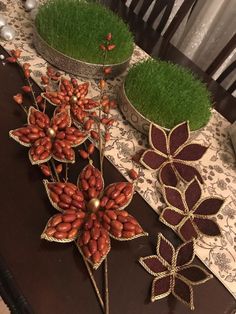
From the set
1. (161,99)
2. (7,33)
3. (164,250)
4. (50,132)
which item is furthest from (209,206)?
(7,33)

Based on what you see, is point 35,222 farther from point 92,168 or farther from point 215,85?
point 215,85

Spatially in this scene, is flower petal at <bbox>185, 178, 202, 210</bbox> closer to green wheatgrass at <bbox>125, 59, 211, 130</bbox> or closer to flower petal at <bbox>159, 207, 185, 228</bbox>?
flower petal at <bbox>159, 207, 185, 228</bbox>

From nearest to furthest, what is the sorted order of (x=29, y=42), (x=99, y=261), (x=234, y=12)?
1. (x=99, y=261)
2. (x=29, y=42)
3. (x=234, y=12)

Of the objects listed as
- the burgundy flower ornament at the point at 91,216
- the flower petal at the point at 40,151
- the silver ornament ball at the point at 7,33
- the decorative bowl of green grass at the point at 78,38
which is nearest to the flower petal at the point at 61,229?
the burgundy flower ornament at the point at 91,216

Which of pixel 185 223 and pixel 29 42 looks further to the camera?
pixel 29 42

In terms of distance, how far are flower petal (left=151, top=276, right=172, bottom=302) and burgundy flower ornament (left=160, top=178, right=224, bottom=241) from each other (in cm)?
9

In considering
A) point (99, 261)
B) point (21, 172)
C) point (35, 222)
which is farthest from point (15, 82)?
point (99, 261)

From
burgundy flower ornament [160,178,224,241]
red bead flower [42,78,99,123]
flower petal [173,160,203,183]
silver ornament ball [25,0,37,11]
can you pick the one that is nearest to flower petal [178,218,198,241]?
burgundy flower ornament [160,178,224,241]

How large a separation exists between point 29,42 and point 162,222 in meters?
0.58

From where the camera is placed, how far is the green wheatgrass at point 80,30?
82 centimetres

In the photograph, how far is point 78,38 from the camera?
814 millimetres

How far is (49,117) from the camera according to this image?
2.47 ft

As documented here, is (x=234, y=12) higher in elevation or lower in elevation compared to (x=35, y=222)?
higher

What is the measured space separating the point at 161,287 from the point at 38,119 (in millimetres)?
393
